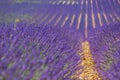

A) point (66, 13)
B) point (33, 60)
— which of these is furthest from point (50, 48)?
point (66, 13)

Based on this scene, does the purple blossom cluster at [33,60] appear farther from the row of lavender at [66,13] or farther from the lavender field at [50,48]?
the row of lavender at [66,13]

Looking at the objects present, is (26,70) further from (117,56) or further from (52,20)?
(52,20)

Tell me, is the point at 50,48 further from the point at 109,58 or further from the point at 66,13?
the point at 66,13

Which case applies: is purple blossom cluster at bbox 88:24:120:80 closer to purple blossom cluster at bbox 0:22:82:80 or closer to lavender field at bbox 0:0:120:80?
lavender field at bbox 0:0:120:80

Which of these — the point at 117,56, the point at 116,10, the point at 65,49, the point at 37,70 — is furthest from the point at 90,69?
the point at 116,10

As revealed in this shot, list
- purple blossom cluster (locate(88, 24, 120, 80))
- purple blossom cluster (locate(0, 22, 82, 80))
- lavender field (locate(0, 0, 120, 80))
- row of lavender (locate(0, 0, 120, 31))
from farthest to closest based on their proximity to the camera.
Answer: row of lavender (locate(0, 0, 120, 31)), purple blossom cluster (locate(88, 24, 120, 80)), lavender field (locate(0, 0, 120, 80)), purple blossom cluster (locate(0, 22, 82, 80))

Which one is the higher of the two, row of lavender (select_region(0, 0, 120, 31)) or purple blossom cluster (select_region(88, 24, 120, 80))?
row of lavender (select_region(0, 0, 120, 31))

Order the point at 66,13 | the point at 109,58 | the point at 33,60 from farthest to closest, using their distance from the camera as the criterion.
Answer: the point at 66,13
the point at 109,58
the point at 33,60

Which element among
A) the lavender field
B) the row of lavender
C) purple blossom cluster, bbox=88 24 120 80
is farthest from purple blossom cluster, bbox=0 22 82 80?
the row of lavender

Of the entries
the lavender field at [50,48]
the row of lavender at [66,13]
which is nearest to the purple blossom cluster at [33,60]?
the lavender field at [50,48]
